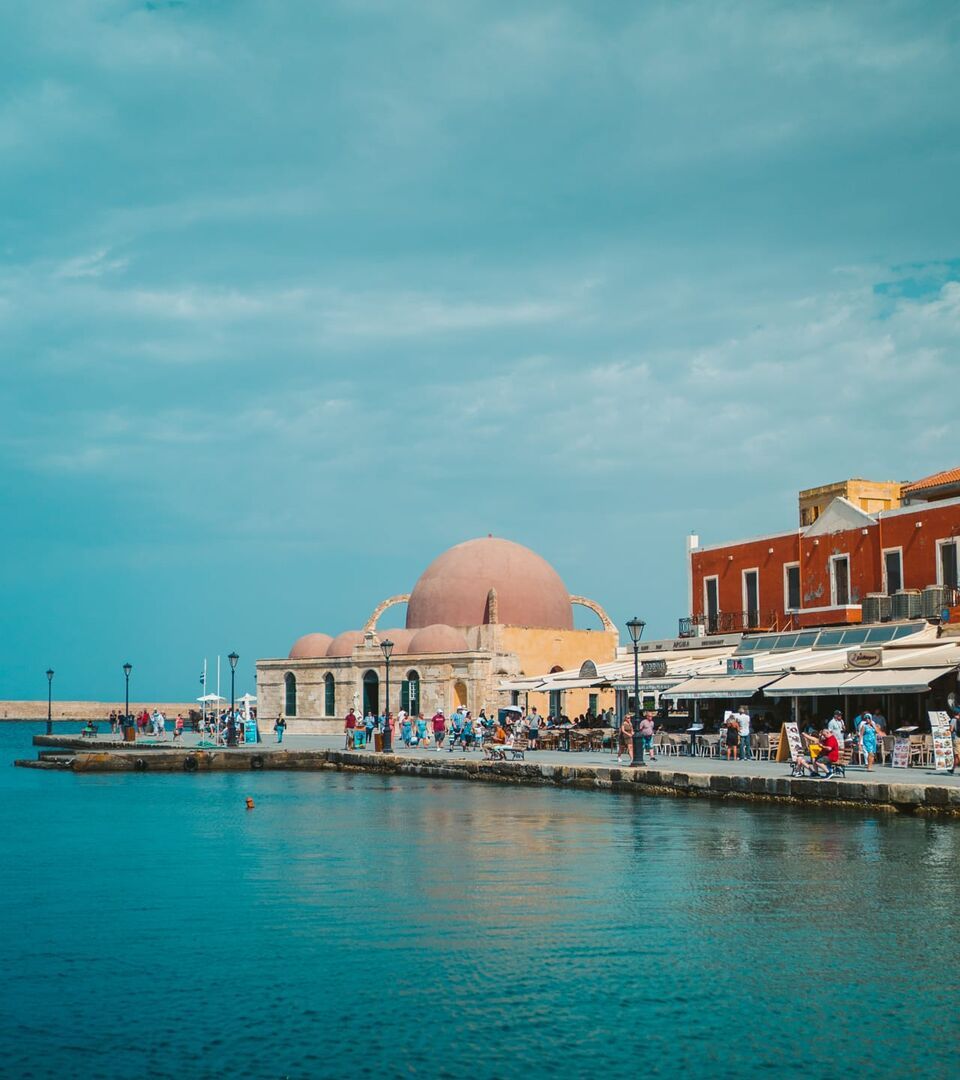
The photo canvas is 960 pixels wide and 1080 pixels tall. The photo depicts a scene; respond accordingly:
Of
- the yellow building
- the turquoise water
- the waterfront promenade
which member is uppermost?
the yellow building

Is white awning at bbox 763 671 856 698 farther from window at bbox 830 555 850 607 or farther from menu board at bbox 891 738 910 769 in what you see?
window at bbox 830 555 850 607

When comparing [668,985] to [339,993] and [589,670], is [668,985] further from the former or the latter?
[589,670]

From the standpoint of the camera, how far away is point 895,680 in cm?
2348

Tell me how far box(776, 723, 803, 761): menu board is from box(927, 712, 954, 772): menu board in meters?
2.18

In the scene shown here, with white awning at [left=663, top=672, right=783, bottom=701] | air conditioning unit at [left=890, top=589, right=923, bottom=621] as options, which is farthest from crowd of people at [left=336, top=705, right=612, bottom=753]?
air conditioning unit at [left=890, top=589, right=923, bottom=621]

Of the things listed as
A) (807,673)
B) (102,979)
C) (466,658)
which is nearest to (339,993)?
(102,979)

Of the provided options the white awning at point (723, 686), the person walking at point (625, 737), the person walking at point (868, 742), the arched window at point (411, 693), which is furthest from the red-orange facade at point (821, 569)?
the arched window at point (411, 693)

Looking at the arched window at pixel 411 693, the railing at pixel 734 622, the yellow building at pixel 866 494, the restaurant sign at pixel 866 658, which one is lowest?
the arched window at pixel 411 693

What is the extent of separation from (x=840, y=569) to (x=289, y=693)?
27.3 metres

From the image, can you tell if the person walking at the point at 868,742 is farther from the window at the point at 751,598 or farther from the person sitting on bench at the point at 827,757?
the window at the point at 751,598

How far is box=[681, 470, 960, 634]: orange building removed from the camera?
28.1 metres

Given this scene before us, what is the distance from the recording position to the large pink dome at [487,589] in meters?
49.4

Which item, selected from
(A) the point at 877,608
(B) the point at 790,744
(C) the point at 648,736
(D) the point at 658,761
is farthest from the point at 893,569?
(B) the point at 790,744

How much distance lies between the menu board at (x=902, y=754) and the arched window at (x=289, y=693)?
32.1m
